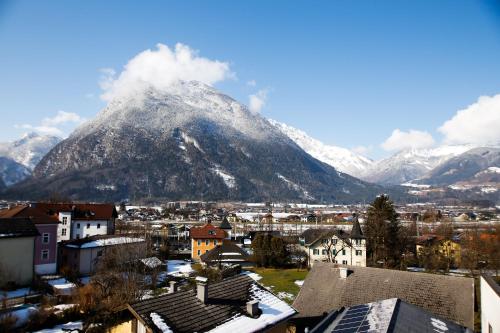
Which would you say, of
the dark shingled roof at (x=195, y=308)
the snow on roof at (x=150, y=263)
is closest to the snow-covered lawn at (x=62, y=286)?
the snow on roof at (x=150, y=263)

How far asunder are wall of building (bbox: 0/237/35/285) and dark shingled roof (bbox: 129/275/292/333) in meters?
21.3

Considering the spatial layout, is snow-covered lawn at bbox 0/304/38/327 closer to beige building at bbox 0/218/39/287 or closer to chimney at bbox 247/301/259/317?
beige building at bbox 0/218/39/287

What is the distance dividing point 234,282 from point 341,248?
119 ft

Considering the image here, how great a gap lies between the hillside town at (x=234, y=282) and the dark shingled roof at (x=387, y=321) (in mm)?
61

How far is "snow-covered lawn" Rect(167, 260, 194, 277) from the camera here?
4212cm

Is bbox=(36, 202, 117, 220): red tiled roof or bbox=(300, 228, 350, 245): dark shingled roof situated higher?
A: bbox=(36, 202, 117, 220): red tiled roof

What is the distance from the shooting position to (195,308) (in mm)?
14141

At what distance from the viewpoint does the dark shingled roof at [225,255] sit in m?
50.7

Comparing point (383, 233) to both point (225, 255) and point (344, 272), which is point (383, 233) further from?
point (344, 272)

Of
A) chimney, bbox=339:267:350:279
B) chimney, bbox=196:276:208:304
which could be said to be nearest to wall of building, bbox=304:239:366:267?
chimney, bbox=339:267:350:279

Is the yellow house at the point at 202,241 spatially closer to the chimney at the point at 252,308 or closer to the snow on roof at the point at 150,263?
the snow on roof at the point at 150,263

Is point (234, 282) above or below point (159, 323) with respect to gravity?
above

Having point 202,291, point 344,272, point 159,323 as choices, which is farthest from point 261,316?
point 344,272

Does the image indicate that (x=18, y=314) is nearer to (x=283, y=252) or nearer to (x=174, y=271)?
(x=174, y=271)
